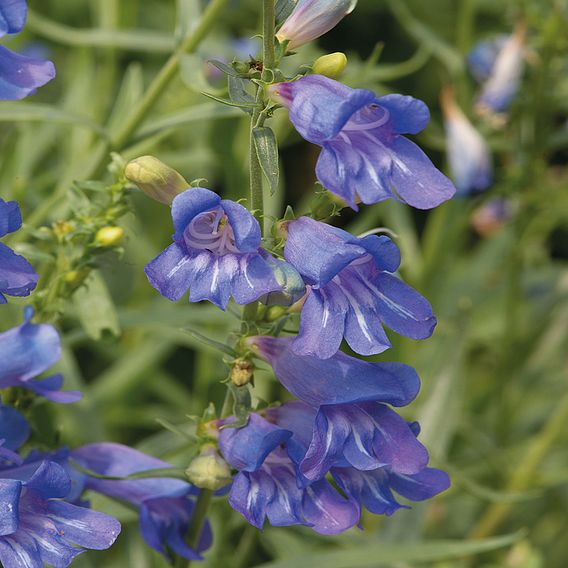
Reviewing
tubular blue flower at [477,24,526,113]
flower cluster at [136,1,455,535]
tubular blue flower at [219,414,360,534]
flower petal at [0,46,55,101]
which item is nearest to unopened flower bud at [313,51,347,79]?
flower cluster at [136,1,455,535]

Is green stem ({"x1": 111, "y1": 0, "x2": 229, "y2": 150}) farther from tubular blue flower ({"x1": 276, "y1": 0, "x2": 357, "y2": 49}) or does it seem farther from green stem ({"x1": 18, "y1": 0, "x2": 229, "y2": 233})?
tubular blue flower ({"x1": 276, "y1": 0, "x2": 357, "y2": 49})

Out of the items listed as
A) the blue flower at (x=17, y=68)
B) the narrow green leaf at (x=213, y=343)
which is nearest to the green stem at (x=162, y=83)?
the blue flower at (x=17, y=68)

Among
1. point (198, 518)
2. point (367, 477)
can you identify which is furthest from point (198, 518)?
point (367, 477)

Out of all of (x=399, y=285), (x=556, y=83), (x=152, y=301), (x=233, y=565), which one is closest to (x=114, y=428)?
(x=152, y=301)

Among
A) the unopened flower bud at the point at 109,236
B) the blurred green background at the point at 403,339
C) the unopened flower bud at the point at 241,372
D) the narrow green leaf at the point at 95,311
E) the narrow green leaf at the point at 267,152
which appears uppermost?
the narrow green leaf at the point at 267,152

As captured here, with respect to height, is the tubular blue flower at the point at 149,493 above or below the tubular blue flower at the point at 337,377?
below

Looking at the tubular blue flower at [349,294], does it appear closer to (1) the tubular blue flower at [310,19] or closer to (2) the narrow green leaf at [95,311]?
(1) the tubular blue flower at [310,19]

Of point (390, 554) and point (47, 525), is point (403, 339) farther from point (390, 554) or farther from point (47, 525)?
point (47, 525)

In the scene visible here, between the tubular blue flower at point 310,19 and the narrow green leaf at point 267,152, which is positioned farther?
the tubular blue flower at point 310,19
